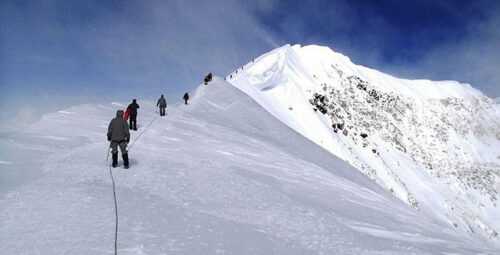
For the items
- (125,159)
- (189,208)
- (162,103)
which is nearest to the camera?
(189,208)

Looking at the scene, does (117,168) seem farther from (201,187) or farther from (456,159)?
(456,159)

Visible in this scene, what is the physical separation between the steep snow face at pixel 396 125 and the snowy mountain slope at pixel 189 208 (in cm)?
3560

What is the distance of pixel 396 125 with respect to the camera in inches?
2751

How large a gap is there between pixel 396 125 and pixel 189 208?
67261 mm

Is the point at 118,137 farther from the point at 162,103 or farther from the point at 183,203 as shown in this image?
the point at 162,103

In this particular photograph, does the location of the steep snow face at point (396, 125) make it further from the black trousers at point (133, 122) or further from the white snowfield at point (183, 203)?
the white snowfield at point (183, 203)

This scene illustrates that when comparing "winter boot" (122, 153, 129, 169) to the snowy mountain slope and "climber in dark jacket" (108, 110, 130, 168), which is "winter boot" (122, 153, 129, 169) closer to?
"climber in dark jacket" (108, 110, 130, 168)

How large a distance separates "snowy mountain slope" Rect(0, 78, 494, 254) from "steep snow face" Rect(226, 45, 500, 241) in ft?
117

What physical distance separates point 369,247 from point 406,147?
62.6m

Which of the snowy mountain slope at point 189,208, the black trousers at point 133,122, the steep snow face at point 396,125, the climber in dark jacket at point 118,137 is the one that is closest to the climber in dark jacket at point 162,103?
the black trousers at point 133,122

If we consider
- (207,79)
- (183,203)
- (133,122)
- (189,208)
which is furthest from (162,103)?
(207,79)

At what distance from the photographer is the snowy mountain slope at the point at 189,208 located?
6090mm

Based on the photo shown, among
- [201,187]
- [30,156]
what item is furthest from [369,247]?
[30,156]

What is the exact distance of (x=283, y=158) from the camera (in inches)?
720
